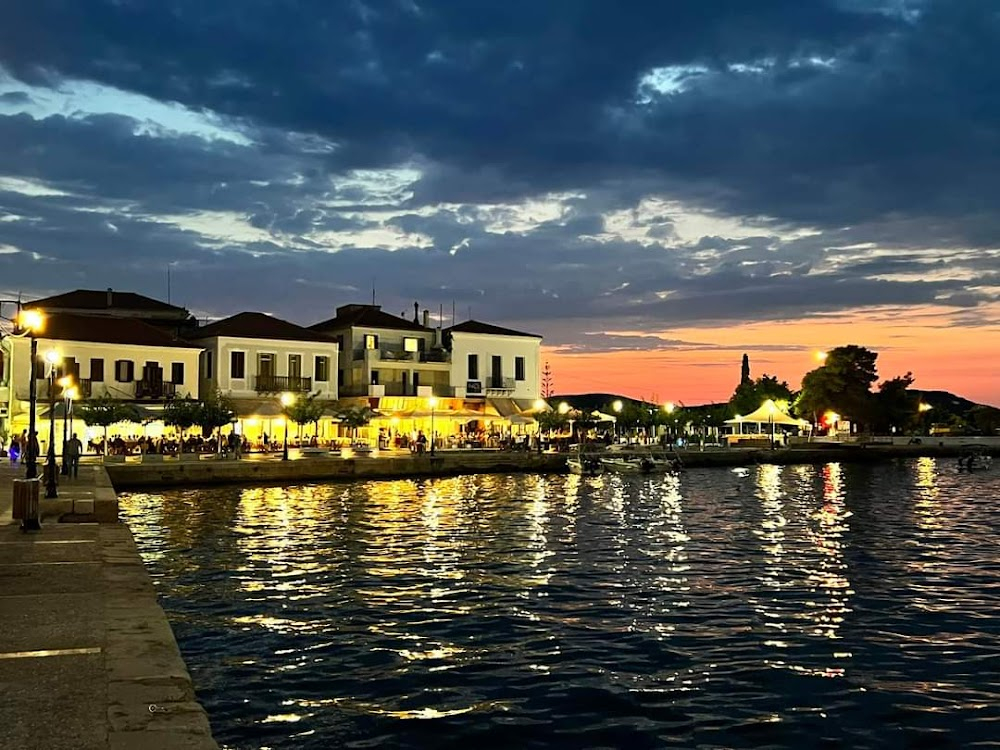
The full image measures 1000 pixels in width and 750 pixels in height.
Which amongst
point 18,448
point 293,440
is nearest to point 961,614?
point 18,448

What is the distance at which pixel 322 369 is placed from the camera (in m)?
63.2

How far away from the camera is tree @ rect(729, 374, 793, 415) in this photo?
10943 centimetres

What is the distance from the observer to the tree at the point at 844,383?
9069cm

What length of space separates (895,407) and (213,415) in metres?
71.5

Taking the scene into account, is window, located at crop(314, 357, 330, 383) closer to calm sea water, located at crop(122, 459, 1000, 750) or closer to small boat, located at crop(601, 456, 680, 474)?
Answer: small boat, located at crop(601, 456, 680, 474)

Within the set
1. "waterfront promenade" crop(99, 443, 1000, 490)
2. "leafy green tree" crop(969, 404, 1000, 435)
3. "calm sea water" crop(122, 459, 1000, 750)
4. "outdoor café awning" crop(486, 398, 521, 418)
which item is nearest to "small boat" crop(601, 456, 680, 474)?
"waterfront promenade" crop(99, 443, 1000, 490)

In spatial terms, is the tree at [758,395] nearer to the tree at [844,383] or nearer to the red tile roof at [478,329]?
the tree at [844,383]

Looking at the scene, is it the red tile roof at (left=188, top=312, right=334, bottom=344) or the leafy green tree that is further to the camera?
the leafy green tree

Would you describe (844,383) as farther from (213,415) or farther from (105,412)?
(105,412)

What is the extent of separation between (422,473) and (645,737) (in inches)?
1604

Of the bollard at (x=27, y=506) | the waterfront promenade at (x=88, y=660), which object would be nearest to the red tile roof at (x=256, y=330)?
the bollard at (x=27, y=506)

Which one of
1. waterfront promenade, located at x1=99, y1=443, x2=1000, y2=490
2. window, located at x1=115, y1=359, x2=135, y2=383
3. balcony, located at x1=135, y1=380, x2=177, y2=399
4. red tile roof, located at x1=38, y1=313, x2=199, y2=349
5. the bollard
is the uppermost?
red tile roof, located at x1=38, y1=313, x2=199, y2=349

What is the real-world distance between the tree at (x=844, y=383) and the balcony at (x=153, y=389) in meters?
59.6

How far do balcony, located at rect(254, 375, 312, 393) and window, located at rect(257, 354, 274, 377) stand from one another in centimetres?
22
